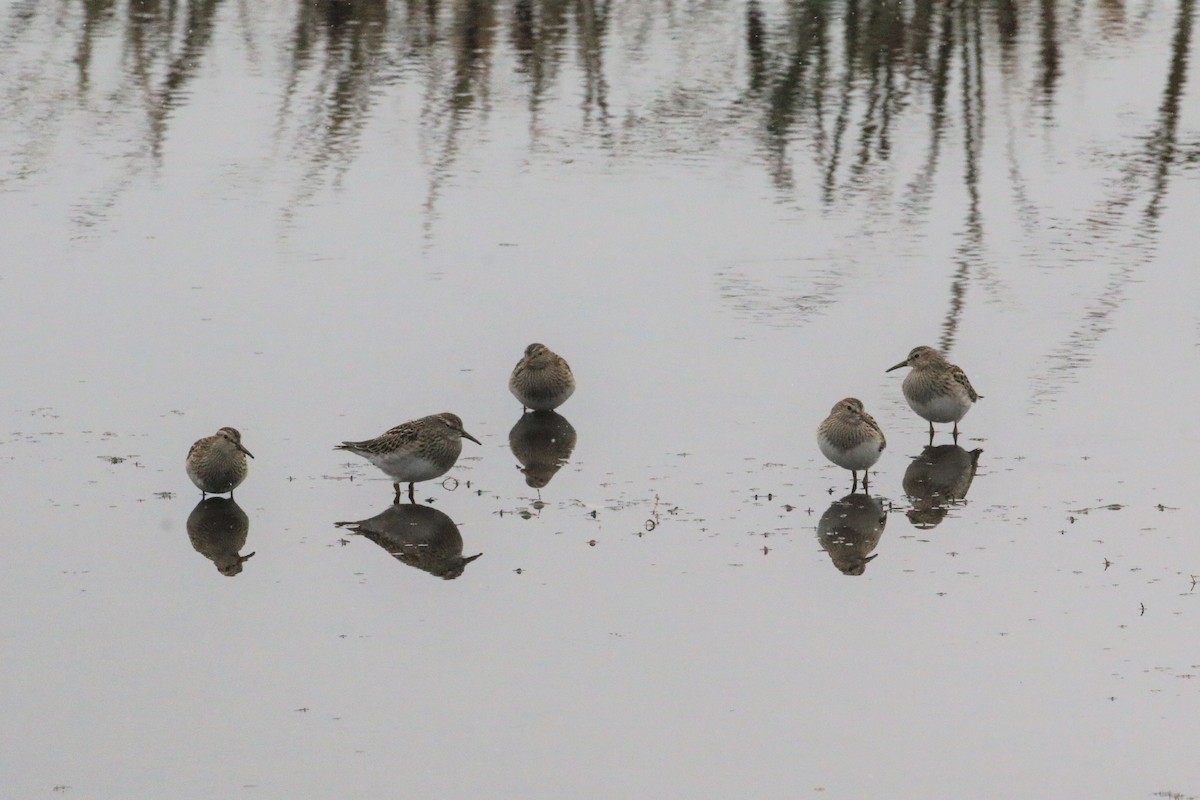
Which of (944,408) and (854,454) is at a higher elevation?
(854,454)

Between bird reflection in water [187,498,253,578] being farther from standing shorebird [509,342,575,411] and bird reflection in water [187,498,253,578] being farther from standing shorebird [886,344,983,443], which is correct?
standing shorebird [886,344,983,443]

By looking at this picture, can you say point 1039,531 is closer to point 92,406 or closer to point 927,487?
point 927,487

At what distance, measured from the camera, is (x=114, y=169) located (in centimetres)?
2544

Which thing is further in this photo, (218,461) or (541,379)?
(541,379)

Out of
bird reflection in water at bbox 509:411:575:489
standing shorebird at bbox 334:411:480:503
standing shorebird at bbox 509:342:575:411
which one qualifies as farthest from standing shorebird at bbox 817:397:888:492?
standing shorebird at bbox 509:342:575:411

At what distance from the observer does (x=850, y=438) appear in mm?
13953

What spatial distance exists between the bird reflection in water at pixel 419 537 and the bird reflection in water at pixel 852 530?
99.4 inches

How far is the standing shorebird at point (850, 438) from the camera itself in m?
14.0

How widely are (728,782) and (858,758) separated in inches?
29.7

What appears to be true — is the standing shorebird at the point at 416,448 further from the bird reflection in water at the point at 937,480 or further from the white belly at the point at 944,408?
the white belly at the point at 944,408

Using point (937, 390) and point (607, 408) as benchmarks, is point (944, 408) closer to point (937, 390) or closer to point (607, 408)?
point (937, 390)

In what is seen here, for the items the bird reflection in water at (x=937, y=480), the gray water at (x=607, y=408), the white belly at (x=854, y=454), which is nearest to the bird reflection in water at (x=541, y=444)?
the gray water at (x=607, y=408)

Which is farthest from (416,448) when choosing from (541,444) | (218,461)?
(541,444)

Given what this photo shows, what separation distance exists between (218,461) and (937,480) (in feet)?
18.3
